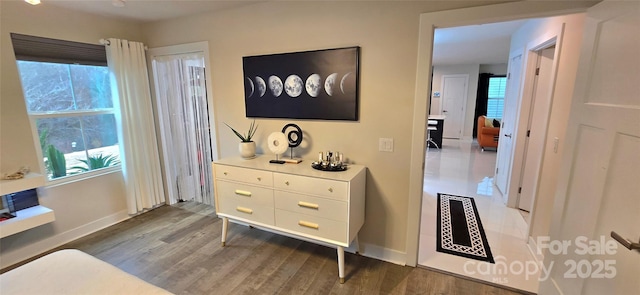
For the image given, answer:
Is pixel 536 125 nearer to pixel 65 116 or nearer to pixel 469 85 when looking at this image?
pixel 65 116

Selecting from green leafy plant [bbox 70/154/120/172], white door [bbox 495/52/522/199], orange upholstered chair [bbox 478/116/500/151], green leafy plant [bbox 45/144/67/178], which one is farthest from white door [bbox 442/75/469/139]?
green leafy plant [bbox 45/144/67/178]

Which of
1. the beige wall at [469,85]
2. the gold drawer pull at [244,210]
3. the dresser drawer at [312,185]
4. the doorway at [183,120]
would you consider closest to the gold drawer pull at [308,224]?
the dresser drawer at [312,185]

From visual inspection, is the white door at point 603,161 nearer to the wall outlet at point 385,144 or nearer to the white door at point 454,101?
the wall outlet at point 385,144

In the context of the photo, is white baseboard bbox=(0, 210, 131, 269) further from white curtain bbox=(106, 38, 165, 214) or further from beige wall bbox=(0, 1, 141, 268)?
white curtain bbox=(106, 38, 165, 214)

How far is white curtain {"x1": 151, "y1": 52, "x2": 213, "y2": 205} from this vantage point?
315cm

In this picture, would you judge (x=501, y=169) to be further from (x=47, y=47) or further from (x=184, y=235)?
(x=47, y=47)

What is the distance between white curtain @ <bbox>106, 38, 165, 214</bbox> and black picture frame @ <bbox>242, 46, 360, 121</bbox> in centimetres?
139

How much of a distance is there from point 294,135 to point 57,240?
254 cm

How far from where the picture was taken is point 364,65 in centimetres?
218

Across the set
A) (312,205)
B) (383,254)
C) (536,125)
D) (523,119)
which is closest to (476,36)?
(523,119)

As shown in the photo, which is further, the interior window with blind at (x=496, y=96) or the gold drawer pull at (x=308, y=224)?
the interior window with blind at (x=496, y=96)

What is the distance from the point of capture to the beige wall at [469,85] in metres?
8.30

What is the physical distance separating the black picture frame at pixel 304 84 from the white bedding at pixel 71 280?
170 cm

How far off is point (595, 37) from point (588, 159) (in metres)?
0.63
